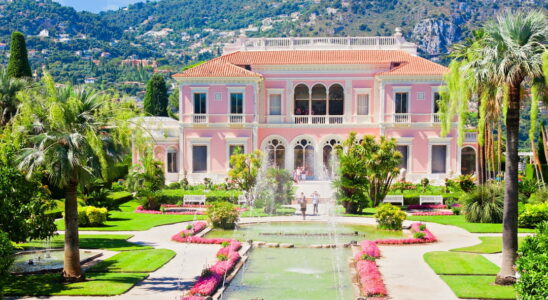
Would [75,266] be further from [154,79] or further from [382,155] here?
[154,79]

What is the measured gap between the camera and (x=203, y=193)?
35.0 metres

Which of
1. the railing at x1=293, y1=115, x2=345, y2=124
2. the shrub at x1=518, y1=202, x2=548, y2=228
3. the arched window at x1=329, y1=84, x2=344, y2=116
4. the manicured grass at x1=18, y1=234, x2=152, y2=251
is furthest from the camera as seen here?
the arched window at x1=329, y1=84, x2=344, y2=116

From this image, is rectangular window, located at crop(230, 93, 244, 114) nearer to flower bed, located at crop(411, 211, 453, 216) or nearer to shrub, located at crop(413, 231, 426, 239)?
flower bed, located at crop(411, 211, 453, 216)

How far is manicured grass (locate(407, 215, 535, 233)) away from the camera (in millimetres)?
24031

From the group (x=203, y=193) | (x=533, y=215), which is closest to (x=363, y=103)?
(x=203, y=193)

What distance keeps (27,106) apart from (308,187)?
87.9ft

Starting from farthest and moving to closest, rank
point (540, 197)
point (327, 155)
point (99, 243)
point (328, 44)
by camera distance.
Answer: point (328, 44) < point (327, 155) < point (540, 197) < point (99, 243)

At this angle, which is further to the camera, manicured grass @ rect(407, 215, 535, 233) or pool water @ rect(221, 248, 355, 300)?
manicured grass @ rect(407, 215, 535, 233)

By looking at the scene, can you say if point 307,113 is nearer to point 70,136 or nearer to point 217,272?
point 217,272

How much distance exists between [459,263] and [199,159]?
28.6 m

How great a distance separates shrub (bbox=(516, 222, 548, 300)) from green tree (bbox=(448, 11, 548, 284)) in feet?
8.08

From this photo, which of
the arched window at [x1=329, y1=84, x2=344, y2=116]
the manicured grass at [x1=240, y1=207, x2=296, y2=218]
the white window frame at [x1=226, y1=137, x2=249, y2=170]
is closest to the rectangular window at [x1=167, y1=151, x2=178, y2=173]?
the white window frame at [x1=226, y1=137, x2=249, y2=170]

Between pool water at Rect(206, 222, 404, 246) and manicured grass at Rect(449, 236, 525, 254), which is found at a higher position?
manicured grass at Rect(449, 236, 525, 254)

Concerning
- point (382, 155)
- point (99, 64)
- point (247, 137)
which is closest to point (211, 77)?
point (247, 137)
